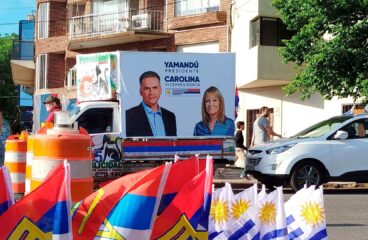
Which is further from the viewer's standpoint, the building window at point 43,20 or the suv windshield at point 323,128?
the building window at point 43,20

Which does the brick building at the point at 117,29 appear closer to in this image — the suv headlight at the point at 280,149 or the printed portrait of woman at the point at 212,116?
the printed portrait of woman at the point at 212,116

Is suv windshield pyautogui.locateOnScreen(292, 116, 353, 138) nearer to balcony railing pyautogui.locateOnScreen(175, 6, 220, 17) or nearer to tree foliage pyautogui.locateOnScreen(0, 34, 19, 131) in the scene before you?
balcony railing pyautogui.locateOnScreen(175, 6, 220, 17)

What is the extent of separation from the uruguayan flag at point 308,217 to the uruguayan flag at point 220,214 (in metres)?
0.49

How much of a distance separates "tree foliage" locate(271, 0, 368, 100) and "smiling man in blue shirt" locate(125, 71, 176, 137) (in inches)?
200

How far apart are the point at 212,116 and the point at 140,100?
1576 millimetres

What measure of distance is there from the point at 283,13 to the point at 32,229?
46.1ft

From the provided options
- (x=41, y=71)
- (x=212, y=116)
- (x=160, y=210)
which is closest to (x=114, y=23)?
(x=41, y=71)

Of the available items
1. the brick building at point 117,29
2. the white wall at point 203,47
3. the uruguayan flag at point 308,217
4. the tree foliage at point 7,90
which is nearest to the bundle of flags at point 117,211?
the uruguayan flag at point 308,217

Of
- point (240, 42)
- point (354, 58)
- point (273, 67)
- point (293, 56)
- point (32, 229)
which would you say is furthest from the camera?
point (240, 42)

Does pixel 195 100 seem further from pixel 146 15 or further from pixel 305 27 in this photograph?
pixel 146 15

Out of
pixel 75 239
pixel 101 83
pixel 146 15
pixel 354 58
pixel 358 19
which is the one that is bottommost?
pixel 75 239

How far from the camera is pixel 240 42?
23.1 m

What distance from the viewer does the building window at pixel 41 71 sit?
3419 cm

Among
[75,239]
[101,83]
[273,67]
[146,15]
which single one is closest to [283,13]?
[273,67]
